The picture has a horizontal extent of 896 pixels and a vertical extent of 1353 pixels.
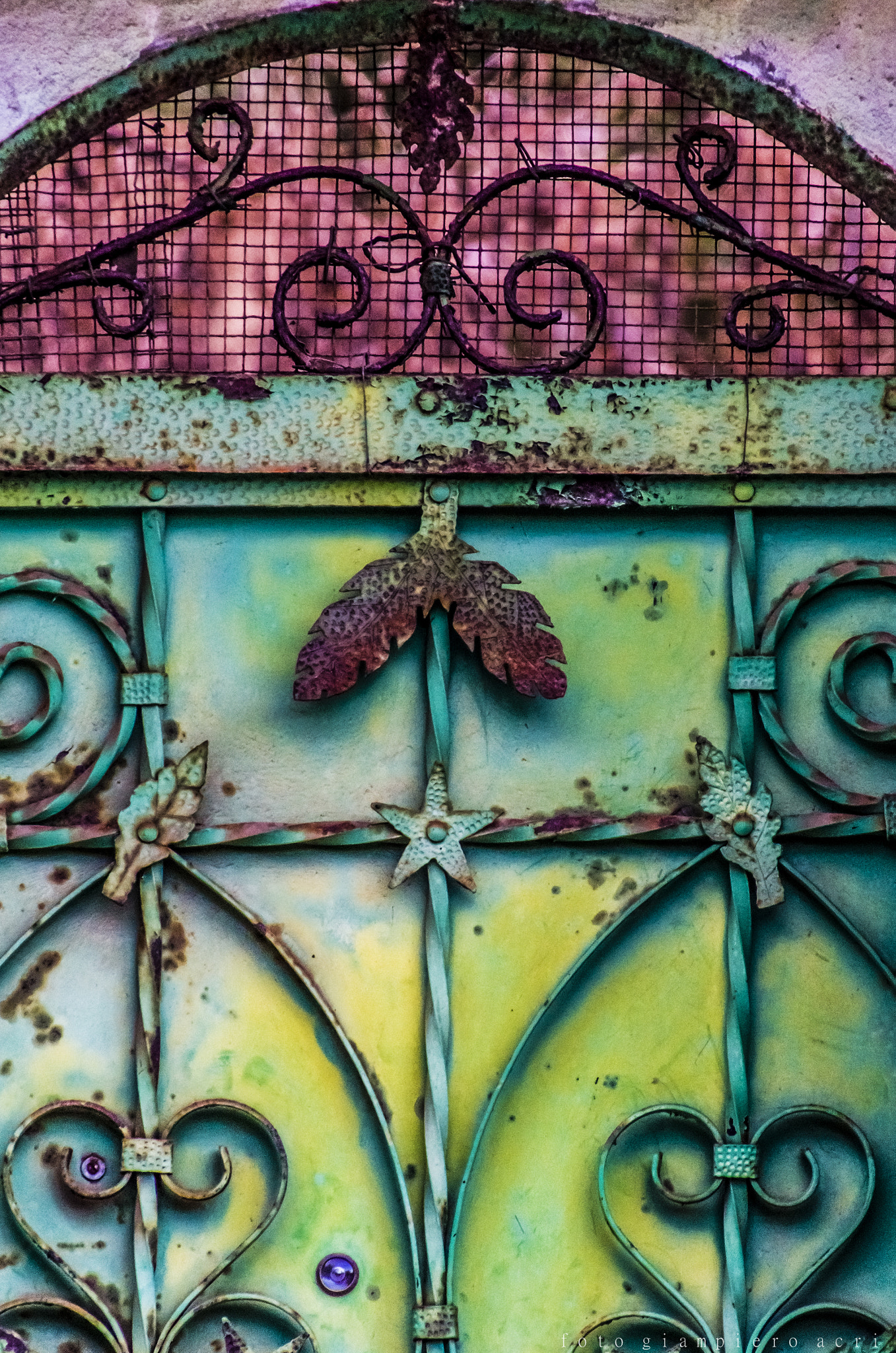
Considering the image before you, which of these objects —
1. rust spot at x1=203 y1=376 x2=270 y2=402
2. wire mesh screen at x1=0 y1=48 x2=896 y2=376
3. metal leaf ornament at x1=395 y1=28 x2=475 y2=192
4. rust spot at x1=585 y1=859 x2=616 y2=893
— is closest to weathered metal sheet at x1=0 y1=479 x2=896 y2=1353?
rust spot at x1=585 y1=859 x2=616 y2=893

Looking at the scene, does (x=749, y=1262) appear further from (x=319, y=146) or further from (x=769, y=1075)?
(x=319, y=146)

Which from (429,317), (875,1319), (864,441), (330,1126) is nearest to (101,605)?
(429,317)

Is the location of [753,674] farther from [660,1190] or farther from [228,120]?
[228,120]

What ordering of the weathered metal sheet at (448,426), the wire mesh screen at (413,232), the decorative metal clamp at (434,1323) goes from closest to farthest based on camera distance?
the decorative metal clamp at (434,1323)
the weathered metal sheet at (448,426)
the wire mesh screen at (413,232)

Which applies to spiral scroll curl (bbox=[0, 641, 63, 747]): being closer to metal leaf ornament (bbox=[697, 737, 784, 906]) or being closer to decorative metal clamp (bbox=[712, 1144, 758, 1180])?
metal leaf ornament (bbox=[697, 737, 784, 906])

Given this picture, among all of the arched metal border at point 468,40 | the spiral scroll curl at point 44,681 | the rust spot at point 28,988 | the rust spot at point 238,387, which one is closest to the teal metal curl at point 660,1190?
the rust spot at point 28,988

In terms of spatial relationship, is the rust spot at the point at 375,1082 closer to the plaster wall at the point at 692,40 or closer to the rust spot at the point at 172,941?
the rust spot at the point at 172,941
